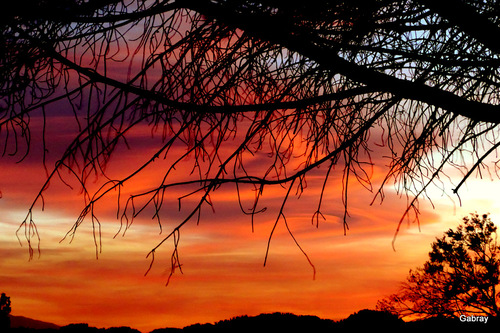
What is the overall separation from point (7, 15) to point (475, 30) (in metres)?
2.78

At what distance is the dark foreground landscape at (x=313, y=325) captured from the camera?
3.86 metres

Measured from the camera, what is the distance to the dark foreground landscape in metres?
3.86

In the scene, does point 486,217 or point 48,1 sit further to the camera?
point 486,217

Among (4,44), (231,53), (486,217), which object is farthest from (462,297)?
(4,44)

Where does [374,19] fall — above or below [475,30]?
above

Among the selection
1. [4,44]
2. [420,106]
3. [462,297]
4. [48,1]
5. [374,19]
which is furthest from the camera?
[462,297]

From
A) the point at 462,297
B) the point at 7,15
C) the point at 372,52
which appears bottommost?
the point at 462,297

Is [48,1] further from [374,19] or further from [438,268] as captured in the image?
[438,268]

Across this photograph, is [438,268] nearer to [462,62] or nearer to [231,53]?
[462,62]

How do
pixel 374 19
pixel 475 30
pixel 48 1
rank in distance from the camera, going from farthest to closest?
pixel 374 19 → pixel 48 1 → pixel 475 30

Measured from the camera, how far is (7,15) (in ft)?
11.1

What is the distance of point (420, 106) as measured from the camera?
5.08 m

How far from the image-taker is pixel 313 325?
392 centimetres

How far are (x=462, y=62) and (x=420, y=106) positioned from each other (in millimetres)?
704
